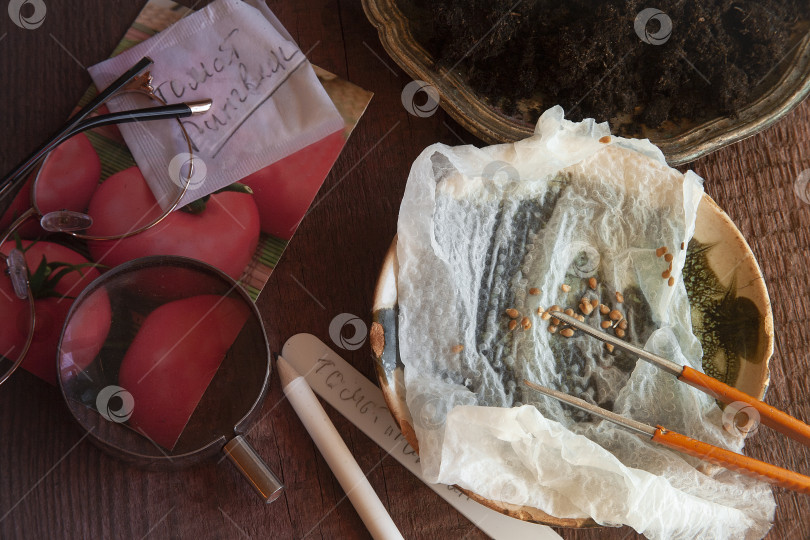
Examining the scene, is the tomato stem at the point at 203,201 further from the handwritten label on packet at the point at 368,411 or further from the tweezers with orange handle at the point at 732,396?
the tweezers with orange handle at the point at 732,396

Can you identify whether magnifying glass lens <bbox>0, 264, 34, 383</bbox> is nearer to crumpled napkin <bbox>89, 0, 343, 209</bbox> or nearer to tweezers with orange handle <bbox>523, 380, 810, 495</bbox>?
crumpled napkin <bbox>89, 0, 343, 209</bbox>

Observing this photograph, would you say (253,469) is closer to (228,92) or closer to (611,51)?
(228,92)

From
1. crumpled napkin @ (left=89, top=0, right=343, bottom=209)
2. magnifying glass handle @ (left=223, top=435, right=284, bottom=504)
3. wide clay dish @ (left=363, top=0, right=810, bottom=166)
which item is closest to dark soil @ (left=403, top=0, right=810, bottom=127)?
wide clay dish @ (left=363, top=0, right=810, bottom=166)

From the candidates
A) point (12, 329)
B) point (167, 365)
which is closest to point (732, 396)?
point (167, 365)

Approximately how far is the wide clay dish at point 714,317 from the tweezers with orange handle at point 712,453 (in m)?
0.06

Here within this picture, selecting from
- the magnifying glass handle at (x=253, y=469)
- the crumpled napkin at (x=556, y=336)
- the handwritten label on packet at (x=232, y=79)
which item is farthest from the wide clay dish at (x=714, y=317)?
the handwritten label on packet at (x=232, y=79)

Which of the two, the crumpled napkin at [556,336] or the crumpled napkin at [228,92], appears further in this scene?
the crumpled napkin at [228,92]

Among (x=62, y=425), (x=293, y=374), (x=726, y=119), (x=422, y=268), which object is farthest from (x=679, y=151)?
(x=62, y=425)

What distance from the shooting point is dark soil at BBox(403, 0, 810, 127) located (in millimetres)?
512

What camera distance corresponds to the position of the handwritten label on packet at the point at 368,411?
52 cm

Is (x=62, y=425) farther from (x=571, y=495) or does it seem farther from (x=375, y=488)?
(x=571, y=495)

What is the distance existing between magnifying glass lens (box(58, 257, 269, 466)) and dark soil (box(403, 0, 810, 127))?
0.27m

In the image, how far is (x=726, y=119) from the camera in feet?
1.76

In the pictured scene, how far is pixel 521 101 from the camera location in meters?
0.55
